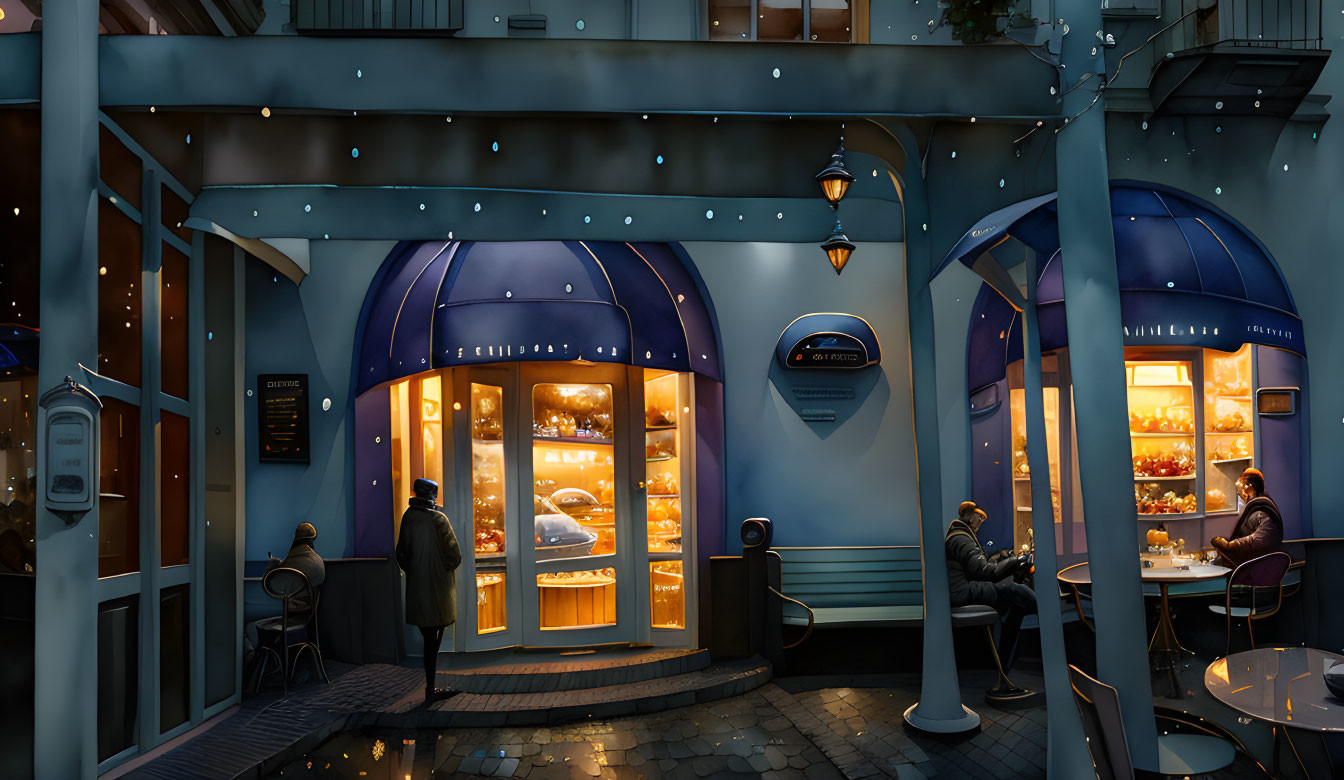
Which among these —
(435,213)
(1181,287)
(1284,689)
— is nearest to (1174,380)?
(1181,287)

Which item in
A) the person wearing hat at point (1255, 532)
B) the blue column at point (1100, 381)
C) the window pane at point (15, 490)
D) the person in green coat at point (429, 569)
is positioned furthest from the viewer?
the person wearing hat at point (1255, 532)

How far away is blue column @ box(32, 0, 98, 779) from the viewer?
3824mm

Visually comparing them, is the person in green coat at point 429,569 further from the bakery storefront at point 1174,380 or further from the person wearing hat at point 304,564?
the bakery storefront at point 1174,380

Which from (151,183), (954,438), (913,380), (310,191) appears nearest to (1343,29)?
(954,438)

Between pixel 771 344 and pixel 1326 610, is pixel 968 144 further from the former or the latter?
pixel 1326 610

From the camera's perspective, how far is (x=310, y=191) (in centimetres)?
652

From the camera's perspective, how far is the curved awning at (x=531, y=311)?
682 centimetres

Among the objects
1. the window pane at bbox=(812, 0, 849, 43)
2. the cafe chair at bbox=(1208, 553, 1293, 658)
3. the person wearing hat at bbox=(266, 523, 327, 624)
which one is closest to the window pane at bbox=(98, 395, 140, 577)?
the person wearing hat at bbox=(266, 523, 327, 624)

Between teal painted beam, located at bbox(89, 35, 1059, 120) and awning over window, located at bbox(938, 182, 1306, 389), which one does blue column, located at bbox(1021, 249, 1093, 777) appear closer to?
teal painted beam, located at bbox(89, 35, 1059, 120)

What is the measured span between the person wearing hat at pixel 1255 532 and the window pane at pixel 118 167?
28.1ft

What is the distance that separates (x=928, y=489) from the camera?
18.2 ft

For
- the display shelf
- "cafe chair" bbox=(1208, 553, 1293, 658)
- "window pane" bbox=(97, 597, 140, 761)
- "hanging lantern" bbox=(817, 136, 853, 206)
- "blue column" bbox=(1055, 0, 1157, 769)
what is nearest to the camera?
"blue column" bbox=(1055, 0, 1157, 769)

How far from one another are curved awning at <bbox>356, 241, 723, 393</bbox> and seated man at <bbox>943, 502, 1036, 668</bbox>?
2634mm

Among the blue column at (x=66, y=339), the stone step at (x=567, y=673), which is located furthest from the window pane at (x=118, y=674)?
the stone step at (x=567, y=673)
